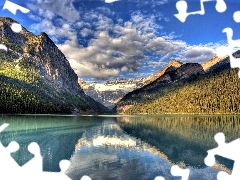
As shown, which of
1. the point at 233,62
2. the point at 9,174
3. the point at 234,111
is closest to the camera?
the point at 233,62

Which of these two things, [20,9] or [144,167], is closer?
[20,9]

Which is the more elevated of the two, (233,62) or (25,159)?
(233,62)

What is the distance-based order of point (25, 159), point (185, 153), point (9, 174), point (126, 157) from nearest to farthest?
point (9, 174), point (25, 159), point (126, 157), point (185, 153)

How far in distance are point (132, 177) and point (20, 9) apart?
12.0 meters

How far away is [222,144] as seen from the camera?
310 inches

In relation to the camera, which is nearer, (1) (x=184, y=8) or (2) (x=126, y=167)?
(1) (x=184, y=8)

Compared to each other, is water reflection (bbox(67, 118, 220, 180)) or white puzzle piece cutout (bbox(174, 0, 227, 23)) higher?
white puzzle piece cutout (bbox(174, 0, 227, 23))

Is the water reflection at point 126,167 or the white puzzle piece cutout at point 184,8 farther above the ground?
the white puzzle piece cutout at point 184,8

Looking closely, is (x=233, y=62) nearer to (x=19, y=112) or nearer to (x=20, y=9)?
(x=20, y=9)

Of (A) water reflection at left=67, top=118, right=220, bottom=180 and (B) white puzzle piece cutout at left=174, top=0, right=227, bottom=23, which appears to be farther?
(A) water reflection at left=67, top=118, right=220, bottom=180

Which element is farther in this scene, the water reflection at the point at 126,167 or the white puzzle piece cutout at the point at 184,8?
the water reflection at the point at 126,167

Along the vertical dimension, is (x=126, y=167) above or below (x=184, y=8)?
below

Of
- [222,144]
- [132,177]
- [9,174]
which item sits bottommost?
[132,177]

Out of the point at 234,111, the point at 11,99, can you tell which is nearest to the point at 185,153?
the point at 11,99
